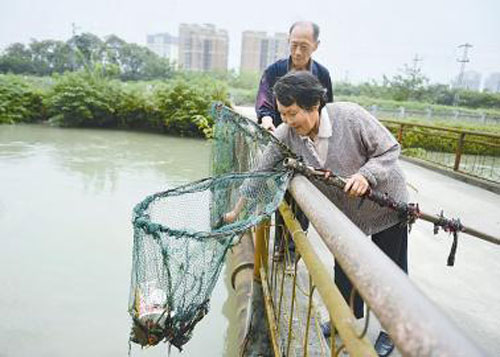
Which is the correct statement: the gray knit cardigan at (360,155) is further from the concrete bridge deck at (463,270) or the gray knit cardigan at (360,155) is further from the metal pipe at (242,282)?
the metal pipe at (242,282)

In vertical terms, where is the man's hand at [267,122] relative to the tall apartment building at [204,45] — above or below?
below

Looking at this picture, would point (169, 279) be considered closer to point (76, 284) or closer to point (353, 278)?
point (353, 278)

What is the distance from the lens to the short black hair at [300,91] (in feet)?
4.82

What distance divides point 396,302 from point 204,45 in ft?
226

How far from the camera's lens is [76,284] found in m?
3.64

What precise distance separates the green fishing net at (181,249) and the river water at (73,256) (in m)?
1.57

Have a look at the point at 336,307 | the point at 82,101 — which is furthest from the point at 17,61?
the point at 336,307

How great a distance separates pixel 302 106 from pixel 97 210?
15.3ft

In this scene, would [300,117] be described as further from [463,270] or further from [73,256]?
[73,256]

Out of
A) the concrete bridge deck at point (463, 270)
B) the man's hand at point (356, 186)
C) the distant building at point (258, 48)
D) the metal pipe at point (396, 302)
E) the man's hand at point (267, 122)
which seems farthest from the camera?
the distant building at point (258, 48)

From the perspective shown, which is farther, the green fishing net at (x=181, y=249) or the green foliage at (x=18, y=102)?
the green foliage at (x=18, y=102)

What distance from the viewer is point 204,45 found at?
6544 cm

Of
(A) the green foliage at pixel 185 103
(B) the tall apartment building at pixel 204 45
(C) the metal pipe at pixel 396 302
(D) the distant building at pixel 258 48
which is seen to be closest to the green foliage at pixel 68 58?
(B) the tall apartment building at pixel 204 45

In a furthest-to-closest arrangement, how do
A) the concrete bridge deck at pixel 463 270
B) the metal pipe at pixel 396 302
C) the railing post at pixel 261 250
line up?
the concrete bridge deck at pixel 463 270 → the railing post at pixel 261 250 → the metal pipe at pixel 396 302
